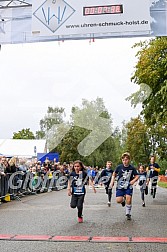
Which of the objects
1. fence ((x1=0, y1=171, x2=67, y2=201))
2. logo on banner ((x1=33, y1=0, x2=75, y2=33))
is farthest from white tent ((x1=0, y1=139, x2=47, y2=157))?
logo on banner ((x1=33, y1=0, x2=75, y2=33))

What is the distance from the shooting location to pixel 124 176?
11.2m

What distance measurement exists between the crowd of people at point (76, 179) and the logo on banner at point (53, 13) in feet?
12.4

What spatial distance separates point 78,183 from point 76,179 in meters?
0.12

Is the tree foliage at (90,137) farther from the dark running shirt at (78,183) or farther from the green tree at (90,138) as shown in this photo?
the dark running shirt at (78,183)

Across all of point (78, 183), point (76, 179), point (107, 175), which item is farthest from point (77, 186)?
point (107, 175)

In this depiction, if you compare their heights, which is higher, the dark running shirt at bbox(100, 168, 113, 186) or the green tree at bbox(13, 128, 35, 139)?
the green tree at bbox(13, 128, 35, 139)

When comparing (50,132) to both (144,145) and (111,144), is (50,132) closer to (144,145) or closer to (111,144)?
(111,144)

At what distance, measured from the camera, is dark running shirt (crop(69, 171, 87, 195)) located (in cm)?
1073

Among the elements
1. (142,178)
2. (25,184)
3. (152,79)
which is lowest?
(25,184)

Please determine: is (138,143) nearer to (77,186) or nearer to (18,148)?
(18,148)

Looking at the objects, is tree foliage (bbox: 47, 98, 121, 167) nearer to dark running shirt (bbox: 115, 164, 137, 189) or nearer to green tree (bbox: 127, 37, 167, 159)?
green tree (bbox: 127, 37, 167, 159)

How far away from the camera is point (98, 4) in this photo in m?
10.9

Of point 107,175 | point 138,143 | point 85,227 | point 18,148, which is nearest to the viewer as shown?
point 85,227

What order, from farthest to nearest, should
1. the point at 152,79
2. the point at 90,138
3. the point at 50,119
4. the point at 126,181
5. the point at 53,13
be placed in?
the point at 50,119 → the point at 90,138 → the point at 152,79 → the point at 53,13 → the point at 126,181
